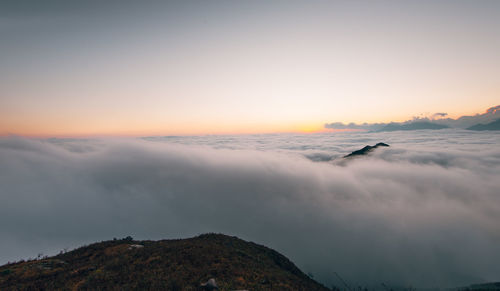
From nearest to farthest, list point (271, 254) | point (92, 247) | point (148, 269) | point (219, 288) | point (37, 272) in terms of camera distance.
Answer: point (219, 288), point (148, 269), point (37, 272), point (92, 247), point (271, 254)

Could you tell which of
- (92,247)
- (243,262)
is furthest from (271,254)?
(92,247)

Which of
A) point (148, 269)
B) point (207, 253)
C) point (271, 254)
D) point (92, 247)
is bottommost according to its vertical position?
point (271, 254)

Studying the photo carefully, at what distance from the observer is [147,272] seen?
845 inches

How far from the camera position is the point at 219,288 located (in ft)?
60.1

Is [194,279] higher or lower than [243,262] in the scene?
higher

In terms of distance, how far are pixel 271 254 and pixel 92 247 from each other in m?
35.0

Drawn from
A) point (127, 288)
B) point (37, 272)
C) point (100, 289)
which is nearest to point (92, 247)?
point (37, 272)

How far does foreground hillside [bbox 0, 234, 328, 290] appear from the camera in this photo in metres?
19.6

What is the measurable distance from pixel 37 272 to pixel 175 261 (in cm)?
1864

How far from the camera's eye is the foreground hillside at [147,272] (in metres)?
19.6

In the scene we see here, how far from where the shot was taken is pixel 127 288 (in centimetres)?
1834

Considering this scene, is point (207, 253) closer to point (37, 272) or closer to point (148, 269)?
point (148, 269)

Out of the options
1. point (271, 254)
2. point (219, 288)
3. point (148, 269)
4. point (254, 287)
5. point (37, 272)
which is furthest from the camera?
point (271, 254)

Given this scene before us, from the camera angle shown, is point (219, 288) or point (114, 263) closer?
point (219, 288)
